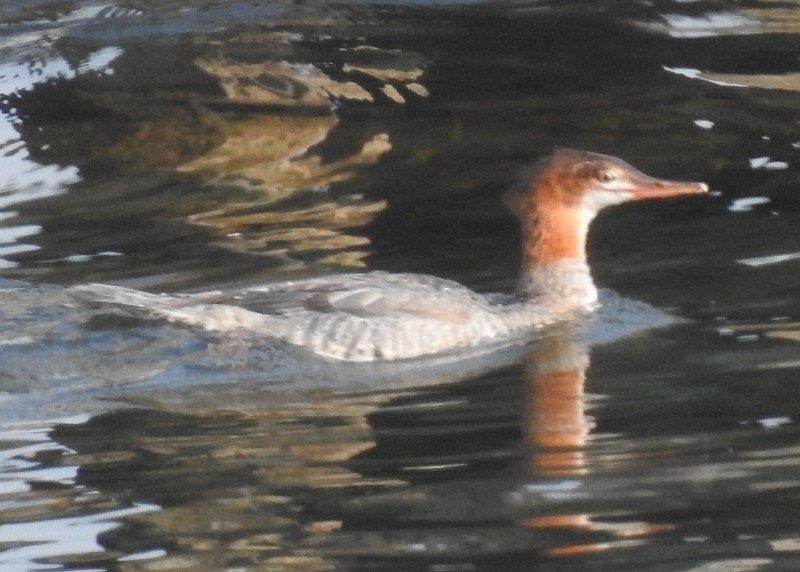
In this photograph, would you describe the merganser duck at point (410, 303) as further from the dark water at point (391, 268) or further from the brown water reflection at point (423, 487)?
the brown water reflection at point (423, 487)

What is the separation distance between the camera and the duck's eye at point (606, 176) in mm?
10336

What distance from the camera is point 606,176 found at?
34.0 ft

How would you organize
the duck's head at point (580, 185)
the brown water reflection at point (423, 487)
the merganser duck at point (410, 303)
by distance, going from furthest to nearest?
the duck's head at point (580, 185) < the merganser duck at point (410, 303) < the brown water reflection at point (423, 487)

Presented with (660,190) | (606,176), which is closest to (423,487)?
(660,190)

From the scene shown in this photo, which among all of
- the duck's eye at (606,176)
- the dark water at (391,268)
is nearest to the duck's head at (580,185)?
the duck's eye at (606,176)

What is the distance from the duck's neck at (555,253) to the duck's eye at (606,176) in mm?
288

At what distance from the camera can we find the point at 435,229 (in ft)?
39.3

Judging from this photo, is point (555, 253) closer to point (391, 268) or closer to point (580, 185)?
point (580, 185)

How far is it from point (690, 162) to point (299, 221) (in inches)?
117

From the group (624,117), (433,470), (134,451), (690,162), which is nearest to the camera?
(433,470)

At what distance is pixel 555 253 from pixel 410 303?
122cm

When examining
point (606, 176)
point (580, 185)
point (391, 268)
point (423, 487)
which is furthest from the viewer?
point (391, 268)

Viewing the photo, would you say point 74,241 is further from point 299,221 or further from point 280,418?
point 280,418

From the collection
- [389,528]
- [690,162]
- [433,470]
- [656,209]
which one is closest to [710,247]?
[656,209]
